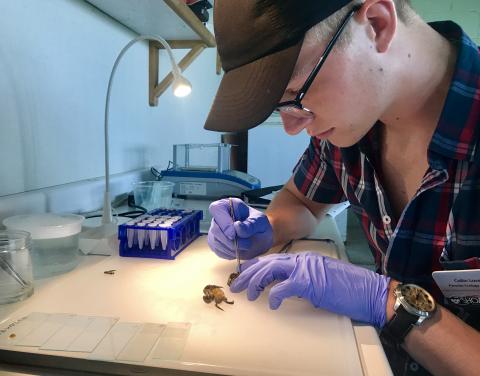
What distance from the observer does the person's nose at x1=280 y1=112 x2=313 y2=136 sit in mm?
711

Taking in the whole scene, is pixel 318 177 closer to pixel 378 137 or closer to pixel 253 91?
pixel 378 137

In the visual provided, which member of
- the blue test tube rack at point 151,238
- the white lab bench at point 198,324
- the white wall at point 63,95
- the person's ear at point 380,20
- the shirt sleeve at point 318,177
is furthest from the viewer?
the shirt sleeve at point 318,177

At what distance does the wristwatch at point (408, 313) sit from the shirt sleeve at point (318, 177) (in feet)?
1.71

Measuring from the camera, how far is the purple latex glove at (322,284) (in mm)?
649

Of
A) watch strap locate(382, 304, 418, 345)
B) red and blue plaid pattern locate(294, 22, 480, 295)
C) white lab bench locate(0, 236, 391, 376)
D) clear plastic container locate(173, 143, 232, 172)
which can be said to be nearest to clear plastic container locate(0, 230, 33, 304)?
white lab bench locate(0, 236, 391, 376)

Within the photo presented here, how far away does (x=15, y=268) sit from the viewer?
2.22 feet

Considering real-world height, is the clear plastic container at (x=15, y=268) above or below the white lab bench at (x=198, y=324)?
above

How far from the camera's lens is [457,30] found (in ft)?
2.80

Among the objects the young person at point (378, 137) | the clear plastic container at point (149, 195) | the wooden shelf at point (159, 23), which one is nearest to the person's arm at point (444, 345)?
the young person at point (378, 137)

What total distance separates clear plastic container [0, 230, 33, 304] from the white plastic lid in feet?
0.22

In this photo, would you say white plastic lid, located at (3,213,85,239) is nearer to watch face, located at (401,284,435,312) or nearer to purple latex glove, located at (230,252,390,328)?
purple latex glove, located at (230,252,390,328)

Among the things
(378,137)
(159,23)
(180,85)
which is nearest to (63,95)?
(180,85)

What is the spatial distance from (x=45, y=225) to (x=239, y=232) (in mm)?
425

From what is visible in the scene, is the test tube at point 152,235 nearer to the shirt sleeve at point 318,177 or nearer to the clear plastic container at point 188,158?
the shirt sleeve at point 318,177
